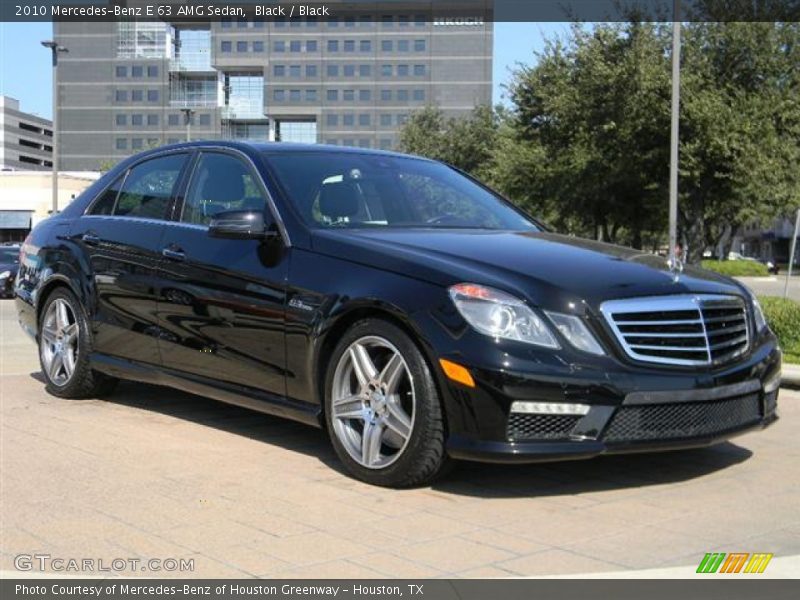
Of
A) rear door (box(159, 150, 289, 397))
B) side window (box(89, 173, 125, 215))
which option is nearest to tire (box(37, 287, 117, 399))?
side window (box(89, 173, 125, 215))

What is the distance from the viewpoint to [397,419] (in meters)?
4.46

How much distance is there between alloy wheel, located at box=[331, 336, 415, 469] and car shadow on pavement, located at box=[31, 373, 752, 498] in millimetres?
294

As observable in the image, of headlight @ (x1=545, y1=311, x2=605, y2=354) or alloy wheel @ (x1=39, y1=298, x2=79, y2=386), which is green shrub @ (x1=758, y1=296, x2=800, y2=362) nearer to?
headlight @ (x1=545, y1=311, x2=605, y2=354)

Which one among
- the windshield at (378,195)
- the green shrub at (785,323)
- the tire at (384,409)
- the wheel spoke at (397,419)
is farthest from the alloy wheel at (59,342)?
the green shrub at (785,323)

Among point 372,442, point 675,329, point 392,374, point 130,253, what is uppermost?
point 130,253

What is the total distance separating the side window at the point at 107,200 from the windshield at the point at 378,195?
5.51 feet

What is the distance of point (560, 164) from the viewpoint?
93.5 feet

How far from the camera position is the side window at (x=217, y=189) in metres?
5.57

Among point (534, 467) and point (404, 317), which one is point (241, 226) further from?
point (534, 467)

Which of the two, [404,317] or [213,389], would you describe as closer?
[404,317]

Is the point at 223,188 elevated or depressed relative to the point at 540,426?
elevated

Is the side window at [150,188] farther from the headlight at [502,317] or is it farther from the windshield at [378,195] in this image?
the headlight at [502,317]

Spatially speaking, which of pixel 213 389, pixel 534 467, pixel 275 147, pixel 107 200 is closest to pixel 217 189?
pixel 275 147

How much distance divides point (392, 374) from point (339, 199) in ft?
4.29
